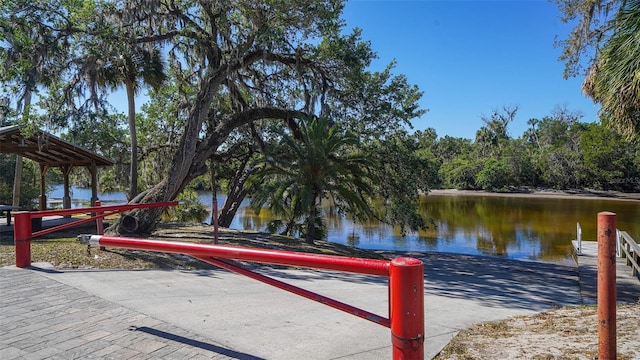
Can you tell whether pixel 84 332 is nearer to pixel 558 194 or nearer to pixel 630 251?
pixel 630 251

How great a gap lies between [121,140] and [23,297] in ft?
58.8

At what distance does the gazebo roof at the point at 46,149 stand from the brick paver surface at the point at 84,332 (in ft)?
30.0

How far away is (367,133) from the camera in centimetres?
1581

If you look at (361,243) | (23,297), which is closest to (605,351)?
(23,297)

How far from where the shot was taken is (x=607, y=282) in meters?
2.85

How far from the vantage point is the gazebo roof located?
525 inches

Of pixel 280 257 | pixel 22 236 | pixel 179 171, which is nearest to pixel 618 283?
pixel 280 257

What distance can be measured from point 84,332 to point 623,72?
9055mm

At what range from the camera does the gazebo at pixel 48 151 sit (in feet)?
44.0

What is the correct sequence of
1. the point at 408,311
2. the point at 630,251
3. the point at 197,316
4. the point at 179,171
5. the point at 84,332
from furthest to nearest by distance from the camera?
the point at 179,171 < the point at 630,251 < the point at 197,316 < the point at 84,332 < the point at 408,311

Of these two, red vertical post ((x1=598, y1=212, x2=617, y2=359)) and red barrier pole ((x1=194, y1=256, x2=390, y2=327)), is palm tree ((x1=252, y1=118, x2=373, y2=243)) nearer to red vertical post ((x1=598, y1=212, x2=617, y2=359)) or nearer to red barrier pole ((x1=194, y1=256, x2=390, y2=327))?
red barrier pole ((x1=194, y1=256, x2=390, y2=327))

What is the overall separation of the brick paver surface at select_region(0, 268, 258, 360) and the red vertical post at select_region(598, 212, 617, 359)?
2650 mm

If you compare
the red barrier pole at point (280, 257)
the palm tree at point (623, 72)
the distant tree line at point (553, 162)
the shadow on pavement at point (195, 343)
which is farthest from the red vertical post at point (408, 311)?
the distant tree line at point (553, 162)

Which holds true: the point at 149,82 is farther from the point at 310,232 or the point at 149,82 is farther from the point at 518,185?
the point at 518,185
